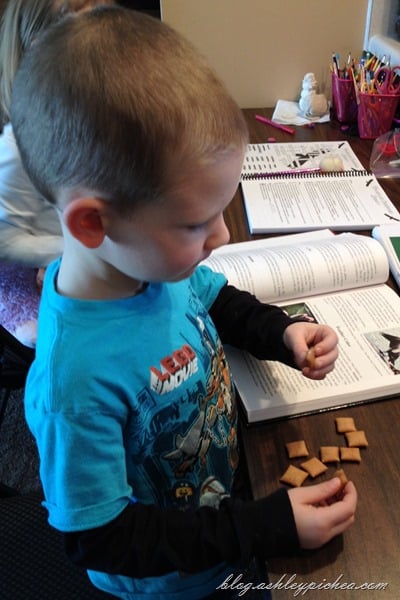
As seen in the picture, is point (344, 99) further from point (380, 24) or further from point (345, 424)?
point (345, 424)

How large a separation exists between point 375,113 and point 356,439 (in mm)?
905

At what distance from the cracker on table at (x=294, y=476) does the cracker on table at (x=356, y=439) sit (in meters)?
0.06

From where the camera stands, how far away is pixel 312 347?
0.60 m

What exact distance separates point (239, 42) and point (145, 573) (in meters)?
1.31

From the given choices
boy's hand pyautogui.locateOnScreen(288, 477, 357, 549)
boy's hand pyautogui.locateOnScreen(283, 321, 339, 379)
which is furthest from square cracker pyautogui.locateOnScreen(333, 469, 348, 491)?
boy's hand pyautogui.locateOnScreen(283, 321, 339, 379)

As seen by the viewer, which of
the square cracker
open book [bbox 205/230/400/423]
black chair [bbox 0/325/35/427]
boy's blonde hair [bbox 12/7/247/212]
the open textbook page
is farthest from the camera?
black chair [bbox 0/325/35/427]

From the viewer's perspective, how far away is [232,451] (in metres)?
0.62

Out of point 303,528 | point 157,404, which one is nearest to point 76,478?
point 157,404

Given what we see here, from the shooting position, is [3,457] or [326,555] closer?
[326,555]

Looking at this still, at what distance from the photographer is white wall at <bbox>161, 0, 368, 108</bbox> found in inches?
51.2

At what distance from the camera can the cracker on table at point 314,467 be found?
509 millimetres

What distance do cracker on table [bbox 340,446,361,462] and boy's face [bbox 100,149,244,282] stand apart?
26cm

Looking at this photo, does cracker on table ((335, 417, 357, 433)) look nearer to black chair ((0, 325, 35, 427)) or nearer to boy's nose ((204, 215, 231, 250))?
boy's nose ((204, 215, 231, 250))

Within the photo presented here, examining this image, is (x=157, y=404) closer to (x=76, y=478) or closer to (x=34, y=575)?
(x=76, y=478)
